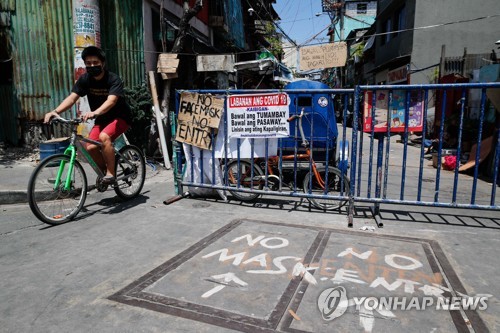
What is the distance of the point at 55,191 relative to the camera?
4301mm

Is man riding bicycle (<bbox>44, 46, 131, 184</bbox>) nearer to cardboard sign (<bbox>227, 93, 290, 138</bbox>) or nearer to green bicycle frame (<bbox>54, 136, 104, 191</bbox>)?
green bicycle frame (<bbox>54, 136, 104, 191</bbox>)

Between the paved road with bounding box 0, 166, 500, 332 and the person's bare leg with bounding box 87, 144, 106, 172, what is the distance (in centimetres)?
64

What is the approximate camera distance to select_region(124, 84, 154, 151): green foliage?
8820 mm

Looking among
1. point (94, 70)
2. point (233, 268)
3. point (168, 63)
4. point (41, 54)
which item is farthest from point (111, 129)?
point (41, 54)

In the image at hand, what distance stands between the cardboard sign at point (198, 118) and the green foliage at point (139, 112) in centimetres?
372

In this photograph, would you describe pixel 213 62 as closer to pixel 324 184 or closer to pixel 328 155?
pixel 328 155

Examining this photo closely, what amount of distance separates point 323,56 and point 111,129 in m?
8.91

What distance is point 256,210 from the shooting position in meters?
5.08

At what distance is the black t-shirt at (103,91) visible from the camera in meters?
4.82

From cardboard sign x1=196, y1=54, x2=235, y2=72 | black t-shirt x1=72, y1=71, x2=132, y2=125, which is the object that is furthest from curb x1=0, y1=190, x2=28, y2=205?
cardboard sign x1=196, y1=54, x2=235, y2=72

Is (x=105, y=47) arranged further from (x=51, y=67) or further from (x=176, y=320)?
(x=176, y=320)

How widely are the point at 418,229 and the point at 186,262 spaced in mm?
2861

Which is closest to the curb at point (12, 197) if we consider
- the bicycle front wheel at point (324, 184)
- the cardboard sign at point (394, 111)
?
the bicycle front wheel at point (324, 184)

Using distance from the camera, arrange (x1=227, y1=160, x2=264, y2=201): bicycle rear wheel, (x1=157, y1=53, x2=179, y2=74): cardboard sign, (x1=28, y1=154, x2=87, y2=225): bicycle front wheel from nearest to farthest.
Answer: (x1=28, y1=154, x2=87, y2=225): bicycle front wheel → (x1=227, y1=160, x2=264, y2=201): bicycle rear wheel → (x1=157, y1=53, x2=179, y2=74): cardboard sign
